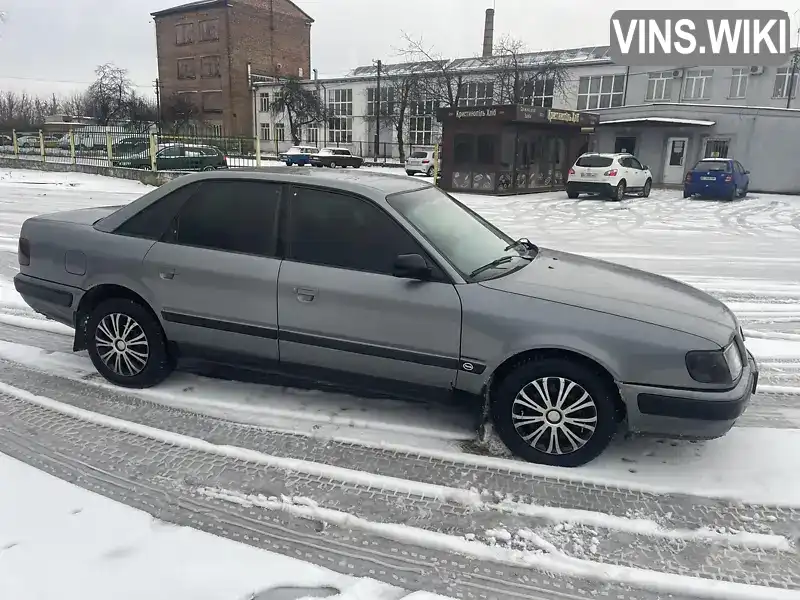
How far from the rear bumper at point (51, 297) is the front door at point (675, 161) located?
99.3ft

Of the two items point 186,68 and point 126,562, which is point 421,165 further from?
point 186,68

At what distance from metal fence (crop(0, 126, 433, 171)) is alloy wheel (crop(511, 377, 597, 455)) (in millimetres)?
17692

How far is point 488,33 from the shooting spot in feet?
191

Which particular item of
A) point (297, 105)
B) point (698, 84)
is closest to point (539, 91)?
point (698, 84)

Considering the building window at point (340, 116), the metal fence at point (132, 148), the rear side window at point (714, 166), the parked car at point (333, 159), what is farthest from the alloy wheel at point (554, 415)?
the building window at point (340, 116)

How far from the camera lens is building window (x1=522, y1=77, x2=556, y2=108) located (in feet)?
141

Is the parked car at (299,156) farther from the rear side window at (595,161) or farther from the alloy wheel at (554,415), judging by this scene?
the alloy wheel at (554,415)

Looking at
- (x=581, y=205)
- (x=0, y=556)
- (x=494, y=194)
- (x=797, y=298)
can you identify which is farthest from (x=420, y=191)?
(x=494, y=194)

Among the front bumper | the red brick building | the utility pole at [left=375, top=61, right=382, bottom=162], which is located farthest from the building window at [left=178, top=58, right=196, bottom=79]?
the front bumper

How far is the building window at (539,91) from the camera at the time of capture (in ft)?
141

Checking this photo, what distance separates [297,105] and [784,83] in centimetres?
3618

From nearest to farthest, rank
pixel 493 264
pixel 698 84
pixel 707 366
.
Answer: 1. pixel 707 366
2. pixel 493 264
3. pixel 698 84

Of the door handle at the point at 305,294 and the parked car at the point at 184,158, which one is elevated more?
the parked car at the point at 184,158

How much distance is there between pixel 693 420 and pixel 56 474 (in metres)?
3.44
